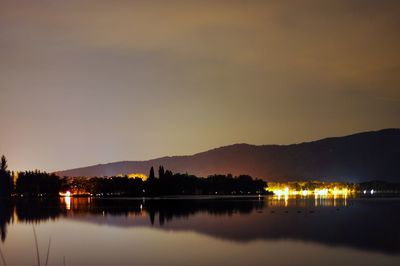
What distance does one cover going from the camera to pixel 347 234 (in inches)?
1617

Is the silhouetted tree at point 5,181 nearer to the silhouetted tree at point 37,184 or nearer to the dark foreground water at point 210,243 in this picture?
the silhouetted tree at point 37,184

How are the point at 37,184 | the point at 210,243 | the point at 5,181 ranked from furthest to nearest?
the point at 37,184
the point at 5,181
the point at 210,243

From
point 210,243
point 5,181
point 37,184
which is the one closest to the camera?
point 210,243

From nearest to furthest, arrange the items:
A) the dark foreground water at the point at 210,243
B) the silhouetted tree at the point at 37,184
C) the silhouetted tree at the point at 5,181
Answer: the dark foreground water at the point at 210,243 → the silhouetted tree at the point at 5,181 → the silhouetted tree at the point at 37,184

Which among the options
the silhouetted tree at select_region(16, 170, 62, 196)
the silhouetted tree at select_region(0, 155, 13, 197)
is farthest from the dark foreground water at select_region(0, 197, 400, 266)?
the silhouetted tree at select_region(16, 170, 62, 196)

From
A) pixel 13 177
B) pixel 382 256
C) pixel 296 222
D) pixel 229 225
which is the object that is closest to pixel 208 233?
pixel 229 225

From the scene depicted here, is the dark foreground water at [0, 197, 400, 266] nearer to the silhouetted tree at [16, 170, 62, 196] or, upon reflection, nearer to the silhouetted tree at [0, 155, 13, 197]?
the silhouetted tree at [0, 155, 13, 197]

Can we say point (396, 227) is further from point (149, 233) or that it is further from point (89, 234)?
point (89, 234)

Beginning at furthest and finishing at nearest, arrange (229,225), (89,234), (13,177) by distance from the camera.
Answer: (13,177), (229,225), (89,234)

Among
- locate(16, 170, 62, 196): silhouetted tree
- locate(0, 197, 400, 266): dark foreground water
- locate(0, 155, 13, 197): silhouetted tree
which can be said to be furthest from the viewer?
locate(16, 170, 62, 196): silhouetted tree

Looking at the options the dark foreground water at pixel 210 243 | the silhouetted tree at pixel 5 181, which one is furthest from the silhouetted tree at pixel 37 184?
the dark foreground water at pixel 210 243

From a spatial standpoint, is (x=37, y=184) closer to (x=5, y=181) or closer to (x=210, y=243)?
(x=5, y=181)

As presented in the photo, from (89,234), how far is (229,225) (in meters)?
12.8

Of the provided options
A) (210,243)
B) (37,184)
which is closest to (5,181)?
(37,184)
